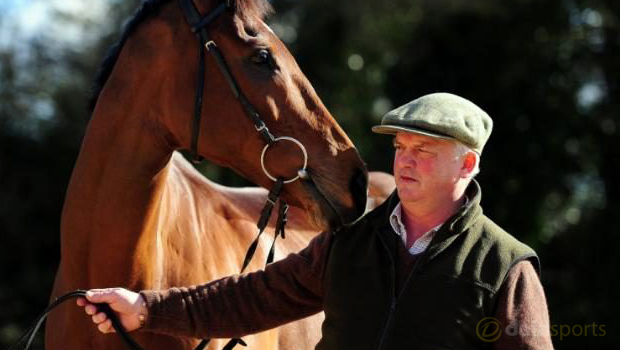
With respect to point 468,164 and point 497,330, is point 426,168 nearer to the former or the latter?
point 468,164

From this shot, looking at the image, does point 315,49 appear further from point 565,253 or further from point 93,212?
point 93,212

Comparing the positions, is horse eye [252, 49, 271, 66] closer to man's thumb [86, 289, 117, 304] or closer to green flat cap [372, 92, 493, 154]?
green flat cap [372, 92, 493, 154]

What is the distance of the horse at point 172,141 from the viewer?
125 inches

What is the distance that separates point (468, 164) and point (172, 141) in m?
1.14

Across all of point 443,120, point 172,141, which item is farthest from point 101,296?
point 443,120

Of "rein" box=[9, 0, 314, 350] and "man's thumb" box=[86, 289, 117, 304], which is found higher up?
"rein" box=[9, 0, 314, 350]

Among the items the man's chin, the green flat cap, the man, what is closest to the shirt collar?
the man

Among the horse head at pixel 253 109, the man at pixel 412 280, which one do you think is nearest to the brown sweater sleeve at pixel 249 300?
the man at pixel 412 280

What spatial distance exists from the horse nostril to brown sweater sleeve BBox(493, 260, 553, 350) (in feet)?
2.33

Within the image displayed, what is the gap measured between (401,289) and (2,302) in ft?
30.8

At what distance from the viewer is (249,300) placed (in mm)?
2982

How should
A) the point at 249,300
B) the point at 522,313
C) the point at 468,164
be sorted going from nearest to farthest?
1. the point at 522,313
2. the point at 468,164
3. the point at 249,300

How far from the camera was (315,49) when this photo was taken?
1168 cm

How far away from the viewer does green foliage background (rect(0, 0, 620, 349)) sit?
10305 millimetres
